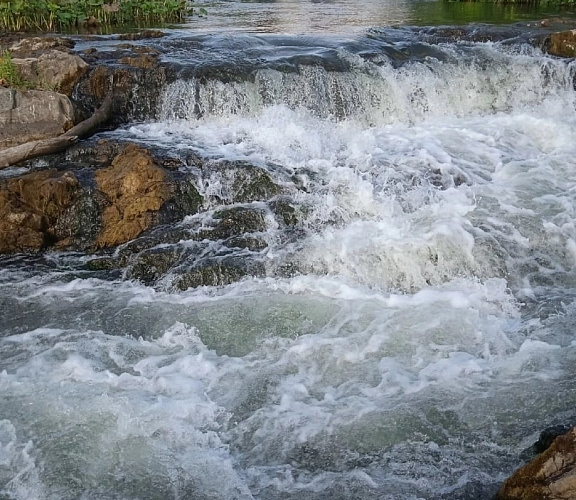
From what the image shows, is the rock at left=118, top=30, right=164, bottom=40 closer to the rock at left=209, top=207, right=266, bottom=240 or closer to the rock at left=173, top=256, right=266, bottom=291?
the rock at left=209, top=207, right=266, bottom=240

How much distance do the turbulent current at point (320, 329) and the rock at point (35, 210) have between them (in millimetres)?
321

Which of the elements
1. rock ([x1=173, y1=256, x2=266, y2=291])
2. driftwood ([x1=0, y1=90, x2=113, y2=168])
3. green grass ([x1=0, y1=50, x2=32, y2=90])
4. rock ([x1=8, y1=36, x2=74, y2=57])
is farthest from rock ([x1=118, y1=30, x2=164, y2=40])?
rock ([x1=173, y1=256, x2=266, y2=291])

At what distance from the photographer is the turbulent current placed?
13.8 feet

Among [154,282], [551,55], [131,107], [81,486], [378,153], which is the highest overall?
[551,55]

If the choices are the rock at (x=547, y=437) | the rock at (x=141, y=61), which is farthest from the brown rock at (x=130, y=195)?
the rock at (x=547, y=437)

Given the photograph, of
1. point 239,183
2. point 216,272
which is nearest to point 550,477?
point 216,272

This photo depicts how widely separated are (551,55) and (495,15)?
605 centimetres

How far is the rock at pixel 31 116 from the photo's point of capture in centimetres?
843

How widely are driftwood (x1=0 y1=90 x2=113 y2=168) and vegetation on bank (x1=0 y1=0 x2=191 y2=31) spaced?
8278 mm

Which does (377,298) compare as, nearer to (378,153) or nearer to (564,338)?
(564,338)

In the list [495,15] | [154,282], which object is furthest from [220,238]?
[495,15]

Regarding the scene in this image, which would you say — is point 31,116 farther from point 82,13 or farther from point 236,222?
point 82,13

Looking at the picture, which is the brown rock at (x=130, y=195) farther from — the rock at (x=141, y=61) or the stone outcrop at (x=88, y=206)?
the rock at (x=141, y=61)

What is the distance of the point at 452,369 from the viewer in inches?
202
